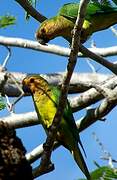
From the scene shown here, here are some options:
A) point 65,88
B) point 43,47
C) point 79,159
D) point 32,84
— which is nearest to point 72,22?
point 43,47

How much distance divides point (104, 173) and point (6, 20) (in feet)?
6.49

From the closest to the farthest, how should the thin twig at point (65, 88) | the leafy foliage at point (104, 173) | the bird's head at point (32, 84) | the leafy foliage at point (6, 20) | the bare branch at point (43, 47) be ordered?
the thin twig at point (65, 88)
the leafy foliage at point (104, 173)
the bird's head at point (32, 84)
the bare branch at point (43, 47)
the leafy foliage at point (6, 20)

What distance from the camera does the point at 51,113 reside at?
4004 mm

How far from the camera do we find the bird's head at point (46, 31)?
3799 millimetres

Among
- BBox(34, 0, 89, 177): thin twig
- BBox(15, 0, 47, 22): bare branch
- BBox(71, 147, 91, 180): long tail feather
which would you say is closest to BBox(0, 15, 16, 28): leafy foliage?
BBox(15, 0, 47, 22): bare branch

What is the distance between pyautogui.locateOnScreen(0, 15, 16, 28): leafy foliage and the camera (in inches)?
184

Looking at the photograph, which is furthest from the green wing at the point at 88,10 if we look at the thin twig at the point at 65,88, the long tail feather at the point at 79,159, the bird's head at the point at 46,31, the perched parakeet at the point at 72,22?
the thin twig at the point at 65,88

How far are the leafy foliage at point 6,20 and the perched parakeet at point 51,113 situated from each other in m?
0.79

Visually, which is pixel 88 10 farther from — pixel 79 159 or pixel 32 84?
pixel 79 159

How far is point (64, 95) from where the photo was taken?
9.48ft

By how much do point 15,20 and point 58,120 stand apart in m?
1.95

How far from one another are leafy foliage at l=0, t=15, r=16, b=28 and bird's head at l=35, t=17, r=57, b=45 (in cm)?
88

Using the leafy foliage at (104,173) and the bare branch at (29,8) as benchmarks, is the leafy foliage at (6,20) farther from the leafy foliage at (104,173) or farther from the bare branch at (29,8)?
the leafy foliage at (104,173)

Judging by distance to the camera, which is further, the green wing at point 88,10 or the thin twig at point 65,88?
the green wing at point 88,10
